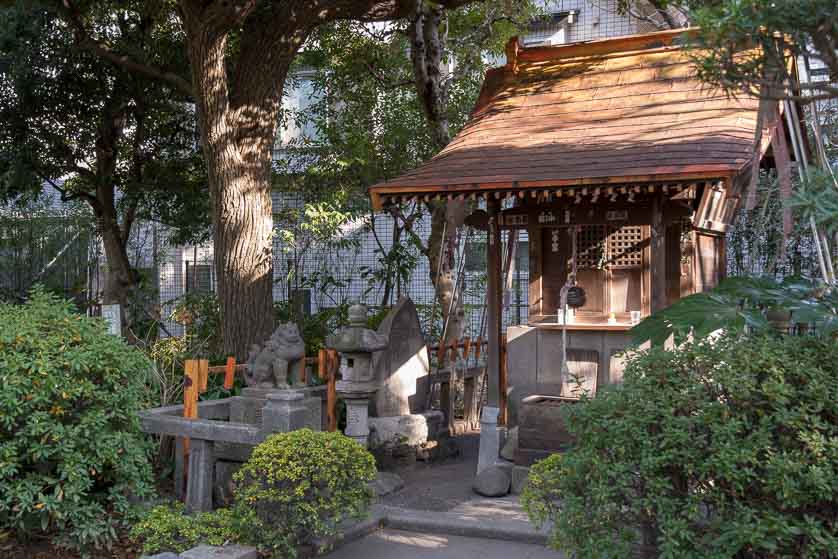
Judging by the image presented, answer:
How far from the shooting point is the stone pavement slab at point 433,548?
6738 mm

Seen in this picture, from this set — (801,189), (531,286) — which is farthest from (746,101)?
(801,189)

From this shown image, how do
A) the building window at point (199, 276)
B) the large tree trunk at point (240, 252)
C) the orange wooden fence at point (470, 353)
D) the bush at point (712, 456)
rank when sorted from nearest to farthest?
the bush at point (712, 456) < the orange wooden fence at point (470, 353) < the large tree trunk at point (240, 252) < the building window at point (199, 276)

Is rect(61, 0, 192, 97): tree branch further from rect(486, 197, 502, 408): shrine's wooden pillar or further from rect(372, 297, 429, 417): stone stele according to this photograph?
rect(486, 197, 502, 408): shrine's wooden pillar

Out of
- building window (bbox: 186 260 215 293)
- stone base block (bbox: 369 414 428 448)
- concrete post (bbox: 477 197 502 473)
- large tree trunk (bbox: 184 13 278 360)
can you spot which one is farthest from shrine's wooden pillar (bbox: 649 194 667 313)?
building window (bbox: 186 260 215 293)

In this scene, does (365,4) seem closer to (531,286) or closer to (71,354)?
(531,286)

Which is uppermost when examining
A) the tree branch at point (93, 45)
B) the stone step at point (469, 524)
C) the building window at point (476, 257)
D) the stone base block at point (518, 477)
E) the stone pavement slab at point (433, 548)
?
the tree branch at point (93, 45)

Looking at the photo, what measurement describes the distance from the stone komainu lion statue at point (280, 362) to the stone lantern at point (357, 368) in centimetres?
87

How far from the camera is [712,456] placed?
4473 mm

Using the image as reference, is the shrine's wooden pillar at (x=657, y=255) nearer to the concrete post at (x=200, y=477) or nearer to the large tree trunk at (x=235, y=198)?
the concrete post at (x=200, y=477)

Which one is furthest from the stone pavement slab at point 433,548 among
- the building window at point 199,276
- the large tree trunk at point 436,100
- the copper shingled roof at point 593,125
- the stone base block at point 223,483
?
the building window at point 199,276

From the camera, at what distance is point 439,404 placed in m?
11.6

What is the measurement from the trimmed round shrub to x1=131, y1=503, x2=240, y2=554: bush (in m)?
0.18

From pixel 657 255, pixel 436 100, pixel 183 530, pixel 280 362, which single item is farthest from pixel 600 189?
pixel 436 100

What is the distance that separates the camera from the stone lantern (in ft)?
29.8
